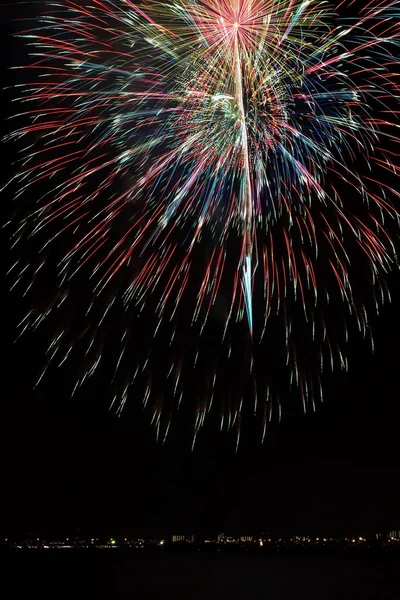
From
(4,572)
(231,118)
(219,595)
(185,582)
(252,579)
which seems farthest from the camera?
(4,572)

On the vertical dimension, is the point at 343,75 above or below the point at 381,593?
above

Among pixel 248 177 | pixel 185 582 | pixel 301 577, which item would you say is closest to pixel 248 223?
pixel 248 177

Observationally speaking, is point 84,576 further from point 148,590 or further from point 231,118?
point 231,118

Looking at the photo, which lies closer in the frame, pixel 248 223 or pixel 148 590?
pixel 248 223

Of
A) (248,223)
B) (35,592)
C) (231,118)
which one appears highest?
(231,118)

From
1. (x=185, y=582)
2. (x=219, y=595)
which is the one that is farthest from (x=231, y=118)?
(x=185, y=582)

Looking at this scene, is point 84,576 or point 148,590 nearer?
point 148,590

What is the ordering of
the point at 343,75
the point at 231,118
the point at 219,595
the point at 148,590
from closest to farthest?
the point at 343,75 < the point at 231,118 < the point at 219,595 < the point at 148,590

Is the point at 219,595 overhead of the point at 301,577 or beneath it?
beneath

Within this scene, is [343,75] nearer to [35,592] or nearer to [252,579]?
[35,592]
